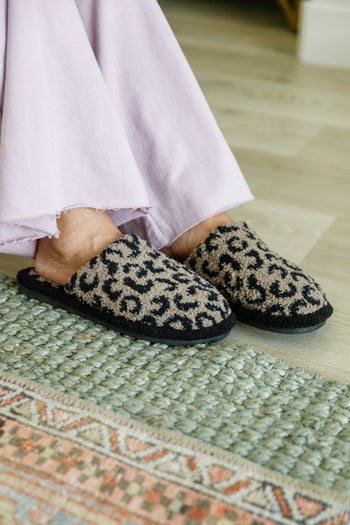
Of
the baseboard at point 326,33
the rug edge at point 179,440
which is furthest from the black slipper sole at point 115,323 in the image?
the baseboard at point 326,33

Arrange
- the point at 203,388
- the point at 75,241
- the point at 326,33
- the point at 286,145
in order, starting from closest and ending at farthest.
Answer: the point at 203,388 < the point at 75,241 < the point at 286,145 < the point at 326,33

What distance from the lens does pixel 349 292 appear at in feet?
2.95

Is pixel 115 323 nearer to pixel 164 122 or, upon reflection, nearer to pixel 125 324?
pixel 125 324

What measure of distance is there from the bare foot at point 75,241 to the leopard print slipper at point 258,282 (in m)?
0.11

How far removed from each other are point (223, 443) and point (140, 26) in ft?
1.69

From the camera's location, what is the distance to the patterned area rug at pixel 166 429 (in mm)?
545

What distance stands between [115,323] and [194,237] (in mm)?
173

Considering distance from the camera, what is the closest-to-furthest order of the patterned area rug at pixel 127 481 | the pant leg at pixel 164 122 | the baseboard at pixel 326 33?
the patterned area rug at pixel 127 481, the pant leg at pixel 164 122, the baseboard at pixel 326 33

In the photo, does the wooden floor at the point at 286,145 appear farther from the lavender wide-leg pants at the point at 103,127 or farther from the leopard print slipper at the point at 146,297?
the lavender wide-leg pants at the point at 103,127

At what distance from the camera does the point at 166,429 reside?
622 millimetres

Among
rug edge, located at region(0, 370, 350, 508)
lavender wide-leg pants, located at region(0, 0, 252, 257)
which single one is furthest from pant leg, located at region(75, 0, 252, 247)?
rug edge, located at region(0, 370, 350, 508)

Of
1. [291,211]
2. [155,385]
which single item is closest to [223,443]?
[155,385]

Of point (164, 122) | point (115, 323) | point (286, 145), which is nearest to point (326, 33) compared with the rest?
point (286, 145)

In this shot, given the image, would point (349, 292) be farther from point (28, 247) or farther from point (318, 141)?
point (318, 141)
